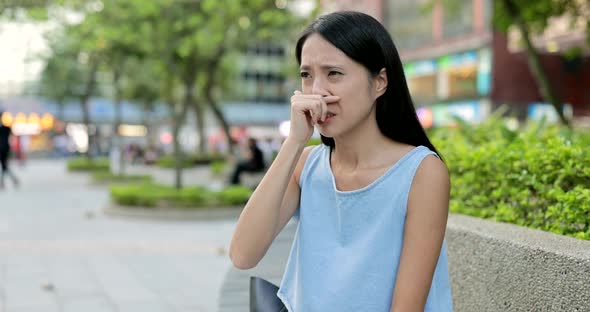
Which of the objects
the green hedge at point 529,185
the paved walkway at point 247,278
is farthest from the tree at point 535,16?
the green hedge at point 529,185

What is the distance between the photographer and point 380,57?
1.82 meters

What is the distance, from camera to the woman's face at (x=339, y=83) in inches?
70.4

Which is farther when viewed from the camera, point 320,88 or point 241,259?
point 241,259

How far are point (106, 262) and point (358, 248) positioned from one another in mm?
6231

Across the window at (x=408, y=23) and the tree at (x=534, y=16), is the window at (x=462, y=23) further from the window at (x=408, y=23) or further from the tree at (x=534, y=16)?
the tree at (x=534, y=16)

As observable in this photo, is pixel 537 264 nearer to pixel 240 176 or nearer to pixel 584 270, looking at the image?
pixel 584 270

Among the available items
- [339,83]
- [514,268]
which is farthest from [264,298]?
[514,268]

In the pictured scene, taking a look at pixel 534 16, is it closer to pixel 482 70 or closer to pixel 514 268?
pixel 514 268

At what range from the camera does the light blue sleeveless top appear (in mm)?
1761

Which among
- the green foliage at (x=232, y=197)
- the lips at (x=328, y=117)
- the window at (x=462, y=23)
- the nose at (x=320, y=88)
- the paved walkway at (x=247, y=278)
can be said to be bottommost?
the green foliage at (x=232, y=197)

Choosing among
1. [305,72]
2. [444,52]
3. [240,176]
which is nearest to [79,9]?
[240,176]

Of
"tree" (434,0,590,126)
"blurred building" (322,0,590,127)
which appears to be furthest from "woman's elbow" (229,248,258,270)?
"blurred building" (322,0,590,127)

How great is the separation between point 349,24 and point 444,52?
34577 mm

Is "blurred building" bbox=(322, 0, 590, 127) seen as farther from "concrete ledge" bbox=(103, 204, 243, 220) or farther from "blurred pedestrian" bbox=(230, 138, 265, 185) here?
"concrete ledge" bbox=(103, 204, 243, 220)
